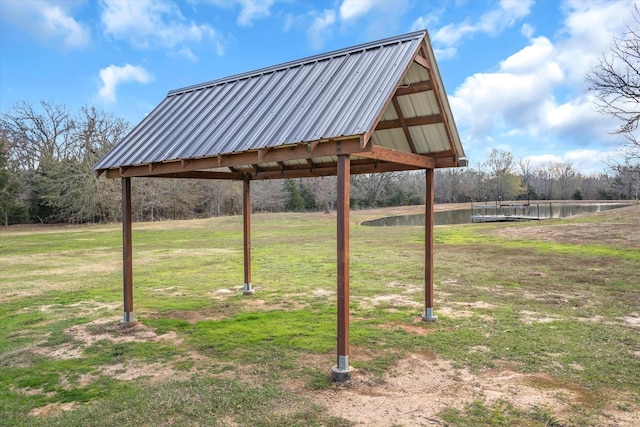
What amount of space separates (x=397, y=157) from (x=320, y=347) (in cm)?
273

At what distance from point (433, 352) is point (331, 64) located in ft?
14.0

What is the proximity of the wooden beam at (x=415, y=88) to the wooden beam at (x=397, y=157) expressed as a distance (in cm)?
91

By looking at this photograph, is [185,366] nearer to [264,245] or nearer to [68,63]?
[264,245]

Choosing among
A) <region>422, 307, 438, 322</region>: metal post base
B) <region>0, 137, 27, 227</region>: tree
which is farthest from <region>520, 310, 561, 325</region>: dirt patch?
<region>0, 137, 27, 227</region>: tree

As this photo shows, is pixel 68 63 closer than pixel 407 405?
No

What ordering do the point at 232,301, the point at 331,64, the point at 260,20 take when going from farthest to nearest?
the point at 260,20, the point at 232,301, the point at 331,64

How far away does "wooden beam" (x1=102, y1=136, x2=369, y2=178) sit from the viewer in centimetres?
452

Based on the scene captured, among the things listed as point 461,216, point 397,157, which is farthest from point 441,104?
point 461,216

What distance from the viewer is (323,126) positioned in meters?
4.70

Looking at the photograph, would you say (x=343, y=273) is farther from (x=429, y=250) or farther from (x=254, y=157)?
(x=429, y=250)

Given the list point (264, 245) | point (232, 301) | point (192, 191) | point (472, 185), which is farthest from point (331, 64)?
point (472, 185)

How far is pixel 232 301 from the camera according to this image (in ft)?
27.1

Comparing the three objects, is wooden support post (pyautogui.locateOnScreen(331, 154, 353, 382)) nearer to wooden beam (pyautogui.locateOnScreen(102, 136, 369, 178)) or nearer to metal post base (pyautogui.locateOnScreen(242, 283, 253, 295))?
wooden beam (pyautogui.locateOnScreen(102, 136, 369, 178))

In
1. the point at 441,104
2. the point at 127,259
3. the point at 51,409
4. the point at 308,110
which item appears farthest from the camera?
the point at 127,259
